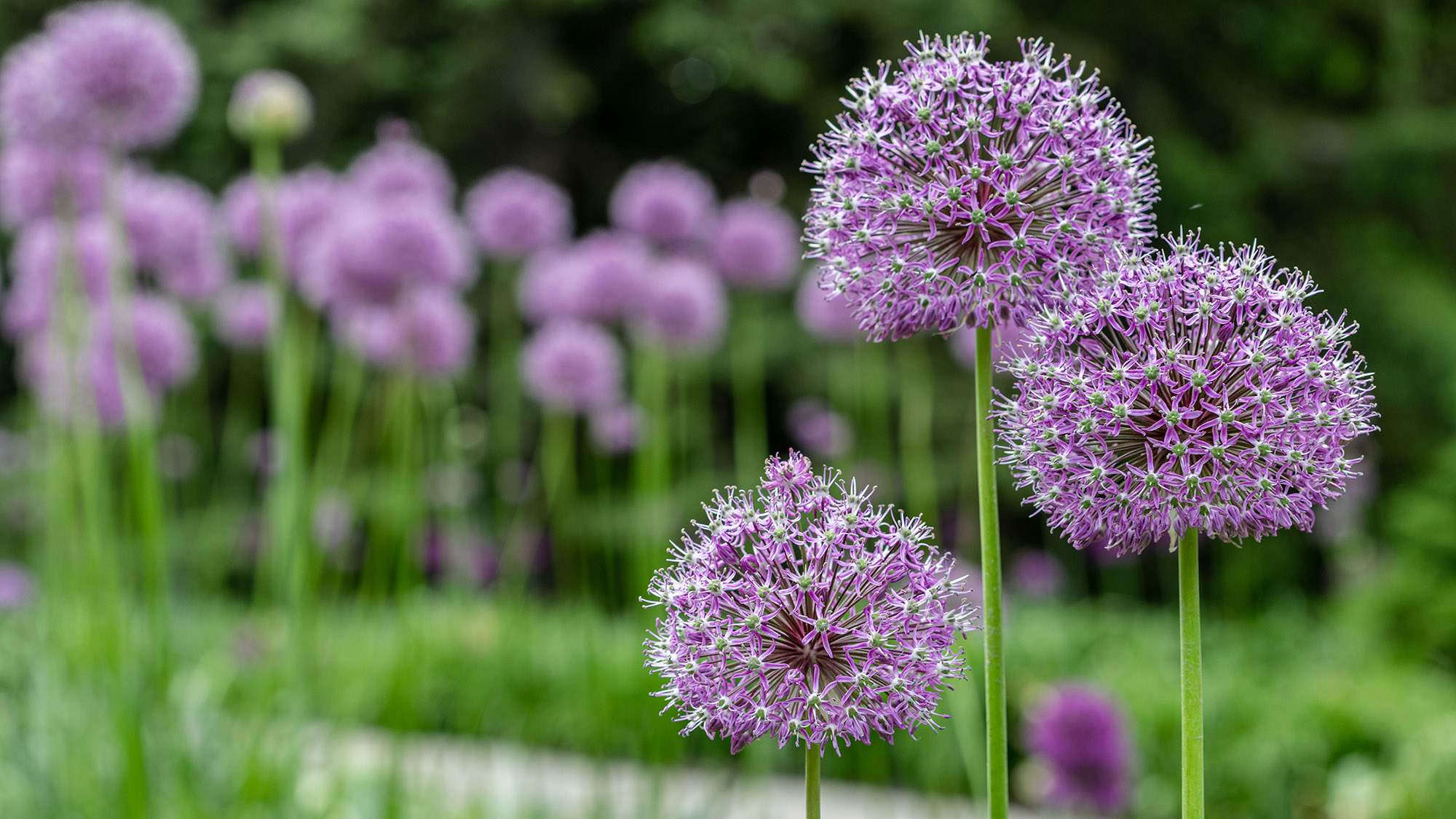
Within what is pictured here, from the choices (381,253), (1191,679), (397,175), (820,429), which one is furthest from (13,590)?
(1191,679)

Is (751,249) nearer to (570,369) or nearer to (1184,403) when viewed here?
(570,369)

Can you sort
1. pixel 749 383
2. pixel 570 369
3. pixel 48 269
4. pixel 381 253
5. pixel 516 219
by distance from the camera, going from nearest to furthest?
pixel 381 253
pixel 48 269
pixel 516 219
pixel 570 369
pixel 749 383

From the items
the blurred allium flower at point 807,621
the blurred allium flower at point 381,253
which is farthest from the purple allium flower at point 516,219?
the blurred allium flower at point 807,621

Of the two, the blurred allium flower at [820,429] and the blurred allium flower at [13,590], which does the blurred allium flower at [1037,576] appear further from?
the blurred allium flower at [13,590]

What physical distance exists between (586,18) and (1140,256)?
12362 mm

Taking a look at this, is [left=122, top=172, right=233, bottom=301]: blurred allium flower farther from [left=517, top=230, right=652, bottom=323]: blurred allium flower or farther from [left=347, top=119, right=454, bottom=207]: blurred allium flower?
[left=517, top=230, right=652, bottom=323]: blurred allium flower

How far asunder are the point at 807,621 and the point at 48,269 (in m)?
3.87

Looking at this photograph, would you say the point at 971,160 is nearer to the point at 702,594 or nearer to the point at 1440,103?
the point at 702,594

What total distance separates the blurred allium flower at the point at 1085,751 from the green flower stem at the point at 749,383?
6.15 ft

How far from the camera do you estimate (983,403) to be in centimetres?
89

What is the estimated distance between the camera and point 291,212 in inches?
148

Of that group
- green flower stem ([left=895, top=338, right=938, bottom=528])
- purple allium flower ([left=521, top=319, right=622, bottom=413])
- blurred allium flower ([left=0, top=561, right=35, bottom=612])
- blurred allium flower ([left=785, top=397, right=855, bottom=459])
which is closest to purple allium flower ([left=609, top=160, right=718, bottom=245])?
purple allium flower ([left=521, top=319, right=622, bottom=413])

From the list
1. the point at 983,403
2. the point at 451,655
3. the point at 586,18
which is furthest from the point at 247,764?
the point at 586,18

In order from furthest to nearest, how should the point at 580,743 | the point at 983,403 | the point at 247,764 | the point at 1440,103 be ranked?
the point at 1440,103
the point at 580,743
the point at 247,764
the point at 983,403
